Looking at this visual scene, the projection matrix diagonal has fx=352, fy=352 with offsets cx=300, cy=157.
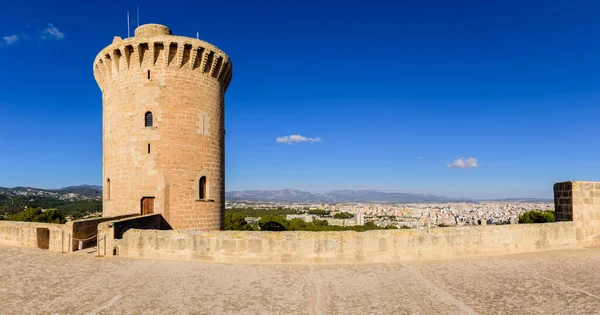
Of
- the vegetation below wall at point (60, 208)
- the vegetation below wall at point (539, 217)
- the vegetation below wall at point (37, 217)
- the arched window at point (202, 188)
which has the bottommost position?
the vegetation below wall at point (60, 208)

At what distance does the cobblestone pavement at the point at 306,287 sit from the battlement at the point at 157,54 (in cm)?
837

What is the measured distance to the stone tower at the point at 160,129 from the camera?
44.6 feet

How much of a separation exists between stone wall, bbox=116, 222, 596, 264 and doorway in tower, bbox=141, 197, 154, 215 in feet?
16.3

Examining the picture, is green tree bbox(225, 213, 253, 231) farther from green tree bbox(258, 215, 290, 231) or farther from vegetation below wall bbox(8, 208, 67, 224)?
vegetation below wall bbox(8, 208, 67, 224)

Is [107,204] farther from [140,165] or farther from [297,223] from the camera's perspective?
[297,223]

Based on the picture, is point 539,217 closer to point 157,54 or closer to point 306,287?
point 306,287

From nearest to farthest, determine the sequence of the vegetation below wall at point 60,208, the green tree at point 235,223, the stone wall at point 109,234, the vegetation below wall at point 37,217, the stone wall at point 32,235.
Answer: the stone wall at point 109,234 < the stone wall at point 32,235 < the vegetation below wall at point 37,217 < the green tree at point 235,223 < the vegetation below wall at point 60,208

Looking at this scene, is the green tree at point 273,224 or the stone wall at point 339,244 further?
the green tree at point 273,224

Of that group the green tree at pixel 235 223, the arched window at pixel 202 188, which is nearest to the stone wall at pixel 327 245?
the arched window at pixel 202 188

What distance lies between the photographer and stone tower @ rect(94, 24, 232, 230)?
13.6 metres

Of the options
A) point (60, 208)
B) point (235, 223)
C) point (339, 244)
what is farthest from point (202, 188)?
point (60, 208)

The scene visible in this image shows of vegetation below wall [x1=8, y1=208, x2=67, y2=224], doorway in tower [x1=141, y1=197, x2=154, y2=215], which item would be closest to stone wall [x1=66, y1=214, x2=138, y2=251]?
doorway in tower [x1=141, y1=197, x2=154, y2=215]

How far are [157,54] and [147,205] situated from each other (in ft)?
19.5

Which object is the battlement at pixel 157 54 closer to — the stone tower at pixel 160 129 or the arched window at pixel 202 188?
the stone tower at pixel 160 129
